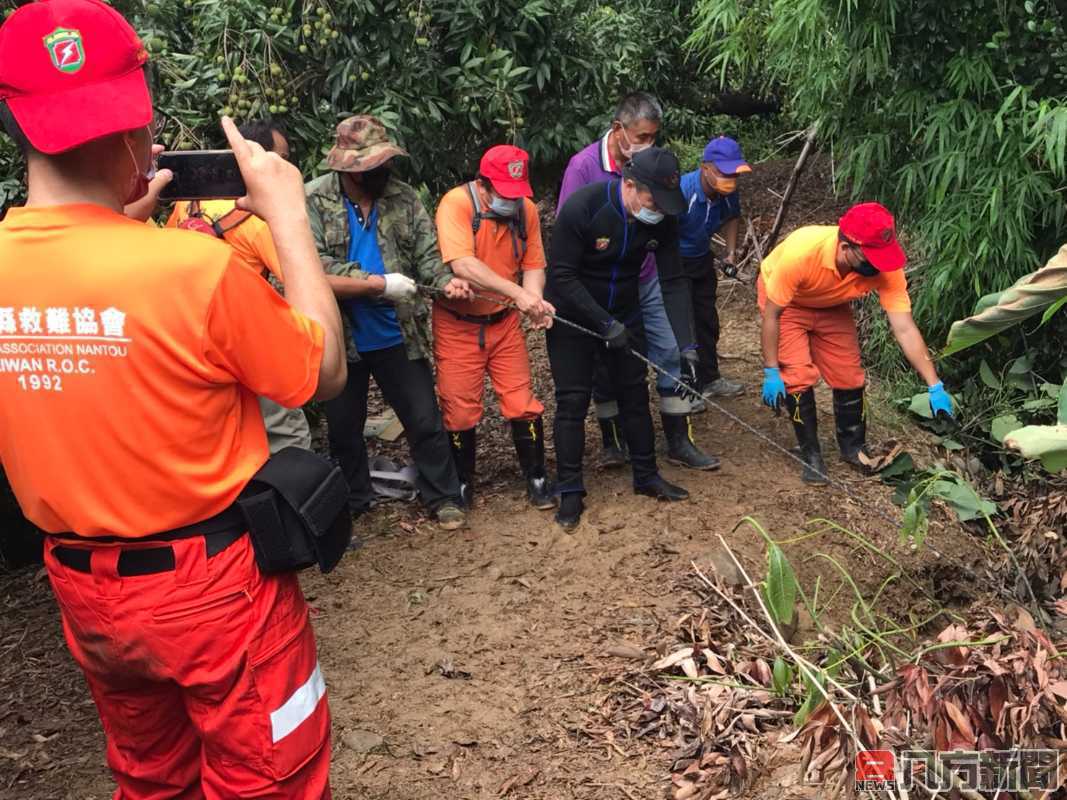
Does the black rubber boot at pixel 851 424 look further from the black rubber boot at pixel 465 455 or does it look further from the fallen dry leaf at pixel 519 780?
the fallen dry leaf at pixel 519 780

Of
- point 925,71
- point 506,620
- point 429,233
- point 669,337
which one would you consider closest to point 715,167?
point 669,337

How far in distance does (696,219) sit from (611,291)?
4.72 ft

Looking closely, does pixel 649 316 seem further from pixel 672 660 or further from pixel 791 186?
pixel 791 186

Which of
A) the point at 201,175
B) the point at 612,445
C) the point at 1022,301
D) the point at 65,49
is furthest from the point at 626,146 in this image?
the point at 65,49

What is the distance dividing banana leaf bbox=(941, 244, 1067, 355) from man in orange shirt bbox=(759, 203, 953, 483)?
2453 millimetres

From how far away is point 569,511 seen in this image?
504cm

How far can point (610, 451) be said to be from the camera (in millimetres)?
5723

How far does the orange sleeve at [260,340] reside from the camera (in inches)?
70.6

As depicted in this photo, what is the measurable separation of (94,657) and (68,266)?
0.76 m

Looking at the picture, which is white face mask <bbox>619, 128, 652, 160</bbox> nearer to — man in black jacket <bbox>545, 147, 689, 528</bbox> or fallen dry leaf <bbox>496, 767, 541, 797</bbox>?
man in black jacket <bbox>545, 147, 689, 528</bbox>

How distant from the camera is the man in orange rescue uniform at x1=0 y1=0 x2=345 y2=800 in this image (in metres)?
1.77

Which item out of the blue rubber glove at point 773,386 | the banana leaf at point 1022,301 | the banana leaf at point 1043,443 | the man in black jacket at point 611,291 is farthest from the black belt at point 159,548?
the blue rubber glove at point 773,386

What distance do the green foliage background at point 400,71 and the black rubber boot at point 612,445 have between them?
72.3 inches

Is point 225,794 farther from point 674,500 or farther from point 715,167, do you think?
point 715,167
